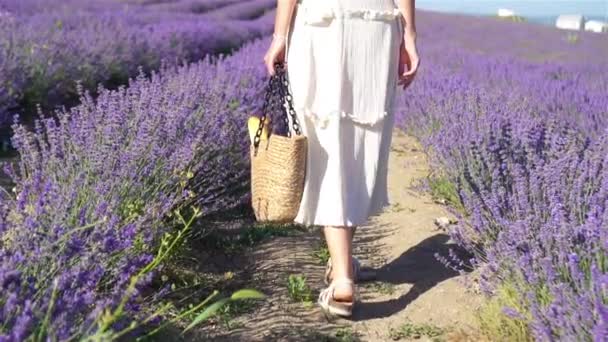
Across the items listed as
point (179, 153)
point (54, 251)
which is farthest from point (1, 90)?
point (54, 251)

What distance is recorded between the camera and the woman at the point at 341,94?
250cm

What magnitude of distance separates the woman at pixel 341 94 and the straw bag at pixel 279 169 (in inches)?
1.6

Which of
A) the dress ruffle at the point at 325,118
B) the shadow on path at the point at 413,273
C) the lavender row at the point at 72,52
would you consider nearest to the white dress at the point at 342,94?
the dress ruffle at the point at 325,118

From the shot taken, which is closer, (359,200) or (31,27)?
(359,200)

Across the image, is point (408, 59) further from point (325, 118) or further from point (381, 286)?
point (381, 286)

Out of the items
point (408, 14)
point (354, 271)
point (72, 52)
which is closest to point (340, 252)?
point (354, 271)

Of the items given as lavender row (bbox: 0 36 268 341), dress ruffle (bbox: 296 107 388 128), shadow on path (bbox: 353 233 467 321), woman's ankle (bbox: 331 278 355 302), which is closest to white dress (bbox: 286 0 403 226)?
dress ruffle (bbox: 296 107 388 128)

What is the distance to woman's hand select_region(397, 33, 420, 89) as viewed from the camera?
263 centimetres

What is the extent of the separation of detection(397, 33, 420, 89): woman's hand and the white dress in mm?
34

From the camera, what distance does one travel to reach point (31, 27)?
639cm

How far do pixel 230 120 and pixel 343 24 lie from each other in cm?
130

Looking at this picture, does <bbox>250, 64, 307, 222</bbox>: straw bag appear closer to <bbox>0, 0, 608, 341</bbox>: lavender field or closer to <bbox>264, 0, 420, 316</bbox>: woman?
<bbox>264, 0, 420, 316</bbox>: woman

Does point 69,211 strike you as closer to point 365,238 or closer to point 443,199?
point 365,238

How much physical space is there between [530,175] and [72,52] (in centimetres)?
438
